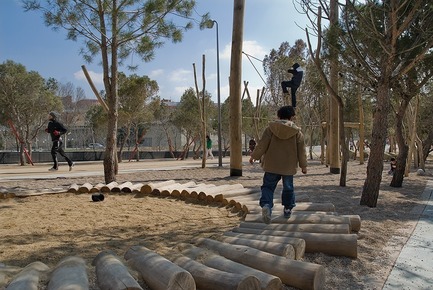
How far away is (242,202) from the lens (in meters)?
6.23

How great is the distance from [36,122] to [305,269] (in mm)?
25055

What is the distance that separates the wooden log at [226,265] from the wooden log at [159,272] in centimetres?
36

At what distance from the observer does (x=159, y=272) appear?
2883 mm

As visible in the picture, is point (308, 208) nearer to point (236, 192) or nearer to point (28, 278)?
point (236, 192)

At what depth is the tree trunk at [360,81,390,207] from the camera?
6.53m

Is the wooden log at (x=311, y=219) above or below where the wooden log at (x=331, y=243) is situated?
above

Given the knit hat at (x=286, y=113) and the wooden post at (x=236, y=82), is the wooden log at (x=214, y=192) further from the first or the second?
the wooden post at (x=236, y=82)

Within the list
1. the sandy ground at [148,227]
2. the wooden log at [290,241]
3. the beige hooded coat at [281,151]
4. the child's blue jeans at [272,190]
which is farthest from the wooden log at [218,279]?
the beige hooded coat at [281,151]

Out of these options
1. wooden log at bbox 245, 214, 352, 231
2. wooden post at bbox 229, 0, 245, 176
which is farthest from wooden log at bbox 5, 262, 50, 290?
wooden post at bbox 229, 0, 245, 176

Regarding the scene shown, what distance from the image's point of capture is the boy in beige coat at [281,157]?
4875 millimetres

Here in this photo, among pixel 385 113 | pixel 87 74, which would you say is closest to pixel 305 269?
pixel 385 113

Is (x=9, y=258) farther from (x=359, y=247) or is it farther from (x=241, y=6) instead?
(x=241, y=6)

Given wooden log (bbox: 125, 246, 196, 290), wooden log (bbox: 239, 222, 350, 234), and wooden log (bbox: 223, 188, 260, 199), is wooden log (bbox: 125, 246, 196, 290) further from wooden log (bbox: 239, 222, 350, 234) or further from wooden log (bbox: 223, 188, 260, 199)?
wooden log (bbox: 223, 188, 260, 199)

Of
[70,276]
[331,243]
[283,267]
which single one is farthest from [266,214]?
[70,276]
